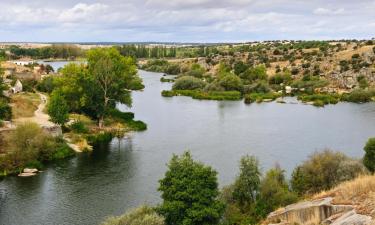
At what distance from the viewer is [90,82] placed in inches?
2105

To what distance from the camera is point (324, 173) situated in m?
28.0

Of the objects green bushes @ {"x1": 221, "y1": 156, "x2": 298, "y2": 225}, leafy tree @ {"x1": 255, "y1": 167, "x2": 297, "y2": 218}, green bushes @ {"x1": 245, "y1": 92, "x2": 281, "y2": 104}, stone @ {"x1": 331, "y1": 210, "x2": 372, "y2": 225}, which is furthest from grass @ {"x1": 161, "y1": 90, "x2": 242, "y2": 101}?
stone @ {"x1": 331, "y1": 210, "x2": 372, "y2": 225}

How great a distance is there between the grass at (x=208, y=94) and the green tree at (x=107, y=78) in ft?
80.9

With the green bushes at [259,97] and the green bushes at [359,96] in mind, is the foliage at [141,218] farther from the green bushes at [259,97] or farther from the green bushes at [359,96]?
the green bushes at [359,96]

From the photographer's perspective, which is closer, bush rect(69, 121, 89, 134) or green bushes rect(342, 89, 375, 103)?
bush rect(69, 121, 89, 134)

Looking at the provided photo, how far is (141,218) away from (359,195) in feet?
30.5

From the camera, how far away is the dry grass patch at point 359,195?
1627cm

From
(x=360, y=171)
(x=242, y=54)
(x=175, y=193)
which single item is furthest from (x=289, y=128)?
(x=242, y=54)

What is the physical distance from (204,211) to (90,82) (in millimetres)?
33490

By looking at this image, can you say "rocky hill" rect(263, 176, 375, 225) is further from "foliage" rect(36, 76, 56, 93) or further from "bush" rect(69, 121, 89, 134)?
"foliage" rect(36, 76, 56, 93)

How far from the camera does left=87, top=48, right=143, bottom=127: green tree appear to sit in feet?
177

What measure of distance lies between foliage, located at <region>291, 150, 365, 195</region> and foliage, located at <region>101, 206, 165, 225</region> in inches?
349

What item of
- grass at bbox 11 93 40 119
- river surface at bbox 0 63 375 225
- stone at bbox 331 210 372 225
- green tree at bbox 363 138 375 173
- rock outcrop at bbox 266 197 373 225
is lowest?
river surface at bbox 0 63 375 225

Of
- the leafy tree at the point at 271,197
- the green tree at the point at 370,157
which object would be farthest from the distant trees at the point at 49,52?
the leafy tree at the point at 271,197
